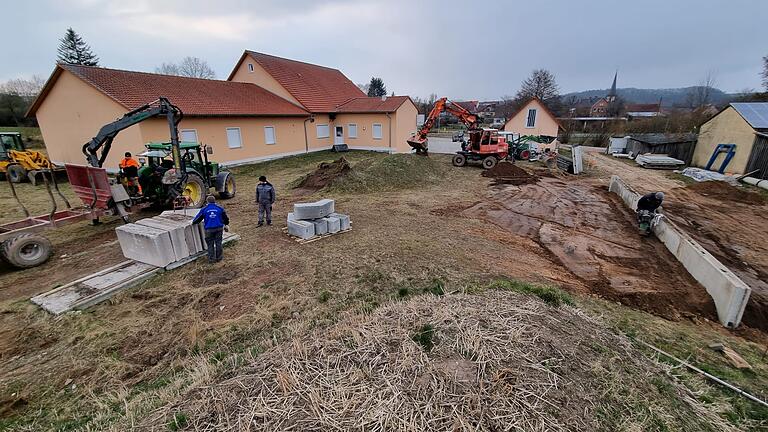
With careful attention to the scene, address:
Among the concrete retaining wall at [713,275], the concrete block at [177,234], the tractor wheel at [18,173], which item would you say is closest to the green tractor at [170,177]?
the concrete block at [177,234]

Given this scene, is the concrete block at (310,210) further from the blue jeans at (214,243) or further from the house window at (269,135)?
the house window at (269,135)

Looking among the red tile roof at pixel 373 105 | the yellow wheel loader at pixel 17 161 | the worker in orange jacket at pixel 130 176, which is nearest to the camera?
the worker in orange jacket at pixel 130 176

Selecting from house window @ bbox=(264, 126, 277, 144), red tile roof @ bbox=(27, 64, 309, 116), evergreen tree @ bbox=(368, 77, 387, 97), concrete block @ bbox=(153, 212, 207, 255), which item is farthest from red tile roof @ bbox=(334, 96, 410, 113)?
evergreen tree @ bbox=(368, 77, 387, 97)

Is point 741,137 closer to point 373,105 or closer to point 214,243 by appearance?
point 373,105

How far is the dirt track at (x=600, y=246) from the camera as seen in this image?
20.5 feet

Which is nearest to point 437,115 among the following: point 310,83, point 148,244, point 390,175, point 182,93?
point 390,175

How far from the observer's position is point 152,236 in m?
6.13

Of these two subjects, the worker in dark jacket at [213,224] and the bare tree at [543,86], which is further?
the bare tree at [543,86]

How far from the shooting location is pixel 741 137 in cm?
1688

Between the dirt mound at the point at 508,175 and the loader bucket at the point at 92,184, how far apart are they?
1472cm

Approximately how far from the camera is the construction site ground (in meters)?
2.96

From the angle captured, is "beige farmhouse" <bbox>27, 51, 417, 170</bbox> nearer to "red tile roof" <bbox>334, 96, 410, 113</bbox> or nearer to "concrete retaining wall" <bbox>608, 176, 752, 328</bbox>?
→ "red tile roof" <bbox>334, 96, 410, 113</bbox>

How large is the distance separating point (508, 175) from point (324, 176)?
9728 mm

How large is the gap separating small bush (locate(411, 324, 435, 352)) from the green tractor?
802cm
